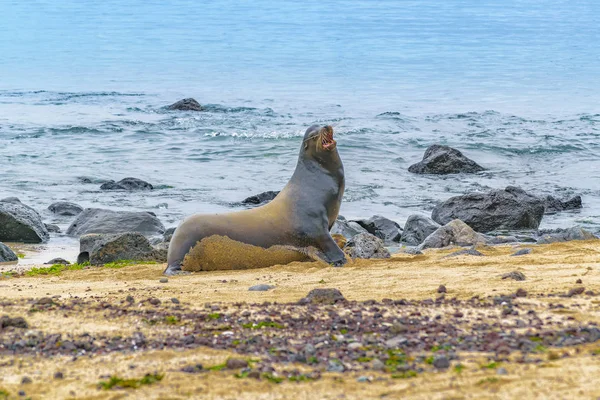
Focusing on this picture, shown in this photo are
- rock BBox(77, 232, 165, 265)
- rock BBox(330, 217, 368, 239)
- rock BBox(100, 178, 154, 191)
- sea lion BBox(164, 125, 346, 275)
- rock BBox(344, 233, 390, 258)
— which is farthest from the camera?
rock BBox(100, 178, 154, 191)

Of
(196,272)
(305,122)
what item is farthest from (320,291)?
(305,122)

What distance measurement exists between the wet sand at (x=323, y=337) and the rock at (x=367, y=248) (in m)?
2.12

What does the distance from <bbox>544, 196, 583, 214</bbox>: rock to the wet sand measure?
8.07 m

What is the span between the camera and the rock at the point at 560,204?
16.3 m

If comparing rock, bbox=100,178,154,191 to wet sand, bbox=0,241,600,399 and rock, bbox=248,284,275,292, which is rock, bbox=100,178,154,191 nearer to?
wet sand, bbox=0,241,600,399

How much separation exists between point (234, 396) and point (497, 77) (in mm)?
39670

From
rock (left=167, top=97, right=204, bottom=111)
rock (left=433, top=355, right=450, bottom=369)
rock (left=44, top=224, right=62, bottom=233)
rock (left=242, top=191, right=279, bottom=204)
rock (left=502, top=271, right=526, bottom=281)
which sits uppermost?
rock (left=433, top=355, right=450, bottom=369)

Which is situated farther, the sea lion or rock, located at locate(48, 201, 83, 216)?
rock, located at locate(48, 201, 83, 216)

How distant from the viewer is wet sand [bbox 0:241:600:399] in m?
4.76

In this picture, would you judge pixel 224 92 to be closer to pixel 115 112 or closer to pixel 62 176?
pixel 115 112

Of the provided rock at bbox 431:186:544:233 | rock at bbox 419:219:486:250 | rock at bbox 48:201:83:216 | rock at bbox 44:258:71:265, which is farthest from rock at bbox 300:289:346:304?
rock at bbox 48:201:83:216

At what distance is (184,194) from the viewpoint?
18.1 m

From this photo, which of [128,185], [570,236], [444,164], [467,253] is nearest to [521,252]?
[467,253]

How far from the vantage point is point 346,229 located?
13398mm
